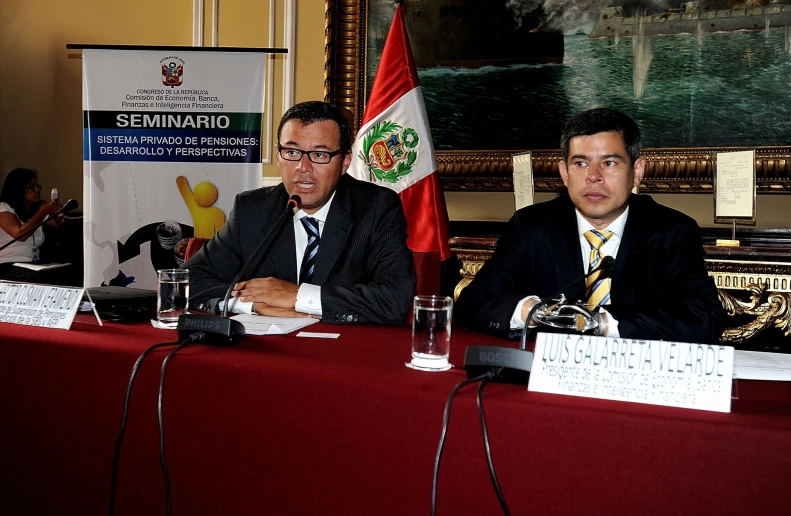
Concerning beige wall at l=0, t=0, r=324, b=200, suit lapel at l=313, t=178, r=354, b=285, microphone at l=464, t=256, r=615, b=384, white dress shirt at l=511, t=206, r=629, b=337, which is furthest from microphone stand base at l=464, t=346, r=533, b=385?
beige wall at l=0, t=0, r=324, b=200

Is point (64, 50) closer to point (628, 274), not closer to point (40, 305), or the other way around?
point (40, 305)

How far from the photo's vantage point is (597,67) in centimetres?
340

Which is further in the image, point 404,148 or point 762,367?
point 404,148

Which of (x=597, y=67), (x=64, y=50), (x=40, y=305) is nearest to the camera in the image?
(x=40, y=305)

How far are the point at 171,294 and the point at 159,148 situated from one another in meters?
2.08

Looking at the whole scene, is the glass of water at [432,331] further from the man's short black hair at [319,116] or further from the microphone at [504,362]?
the man's short black hair at [319,116]

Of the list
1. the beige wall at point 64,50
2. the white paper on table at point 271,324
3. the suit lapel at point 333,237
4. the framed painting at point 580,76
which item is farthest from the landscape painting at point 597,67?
the white paper on table at point 271,324

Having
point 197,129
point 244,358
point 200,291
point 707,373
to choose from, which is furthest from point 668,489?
point 197,129

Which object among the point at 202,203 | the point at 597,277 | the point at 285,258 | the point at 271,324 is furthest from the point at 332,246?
the point at 202,203

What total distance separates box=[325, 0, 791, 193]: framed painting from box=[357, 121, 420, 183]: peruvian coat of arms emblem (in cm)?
27

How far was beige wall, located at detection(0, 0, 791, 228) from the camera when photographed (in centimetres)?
416

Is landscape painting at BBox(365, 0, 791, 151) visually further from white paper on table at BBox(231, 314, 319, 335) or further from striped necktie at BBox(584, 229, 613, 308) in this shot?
white paper on table at BBox(231, 314, 319, 335)

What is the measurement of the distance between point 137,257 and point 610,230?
7.94 feet

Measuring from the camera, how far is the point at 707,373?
3.59 ft
